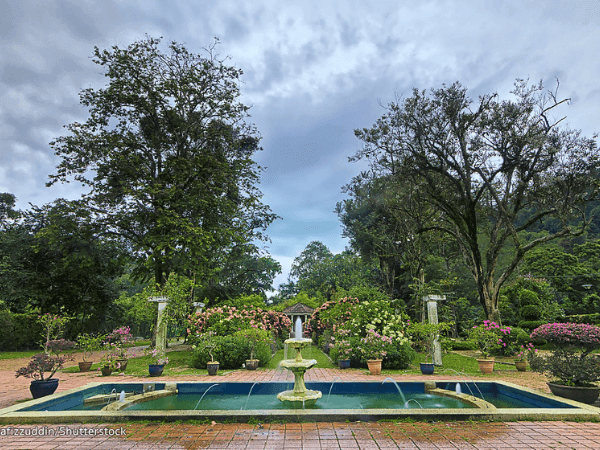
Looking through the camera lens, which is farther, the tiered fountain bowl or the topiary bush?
the topiary bush

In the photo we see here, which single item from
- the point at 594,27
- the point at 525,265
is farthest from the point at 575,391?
the point at 525,265

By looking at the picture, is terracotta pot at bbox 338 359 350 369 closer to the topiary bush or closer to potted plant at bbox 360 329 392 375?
potted plant at bbox 360 329 392 375

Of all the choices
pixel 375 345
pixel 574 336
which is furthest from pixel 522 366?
pixel 574 336

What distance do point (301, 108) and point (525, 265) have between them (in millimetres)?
22369

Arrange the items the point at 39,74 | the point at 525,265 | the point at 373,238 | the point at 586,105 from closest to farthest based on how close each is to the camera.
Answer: the point at 39,74 < the point at 586,105 < the point at 373,238 < the point at 525,265

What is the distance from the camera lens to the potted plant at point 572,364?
224 inches

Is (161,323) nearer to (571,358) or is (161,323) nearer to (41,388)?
(41,388)

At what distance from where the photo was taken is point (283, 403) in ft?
19.7

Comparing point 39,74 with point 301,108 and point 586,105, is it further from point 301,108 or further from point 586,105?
point 586,105

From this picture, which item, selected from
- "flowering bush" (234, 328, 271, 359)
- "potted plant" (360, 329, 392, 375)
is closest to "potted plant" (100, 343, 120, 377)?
"flowering bush" (234, 328, 271, 359)

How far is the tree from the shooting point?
13641 millimetres

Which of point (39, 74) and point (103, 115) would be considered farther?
point (103, 115)

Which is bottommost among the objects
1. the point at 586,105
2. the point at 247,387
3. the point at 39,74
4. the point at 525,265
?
the point at 247,387

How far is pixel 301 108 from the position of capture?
15.0 m
